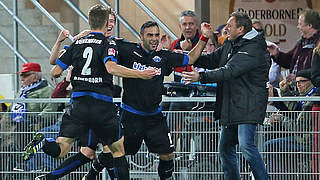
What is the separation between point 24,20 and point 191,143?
4296mm

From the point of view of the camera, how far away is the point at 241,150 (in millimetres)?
10539

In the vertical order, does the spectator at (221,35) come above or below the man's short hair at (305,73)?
above

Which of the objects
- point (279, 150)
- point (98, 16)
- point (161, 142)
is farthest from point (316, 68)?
point (98, 16)

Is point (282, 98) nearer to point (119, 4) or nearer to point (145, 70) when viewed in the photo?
point (145, 70)

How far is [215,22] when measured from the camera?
1541 centimetres

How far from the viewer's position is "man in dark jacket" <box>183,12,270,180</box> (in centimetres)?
1047

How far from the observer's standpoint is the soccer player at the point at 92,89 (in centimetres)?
1016

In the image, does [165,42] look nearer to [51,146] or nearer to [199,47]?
[199,47]

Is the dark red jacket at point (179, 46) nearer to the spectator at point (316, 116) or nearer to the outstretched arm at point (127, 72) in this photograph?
the spectator at point (316, 116)

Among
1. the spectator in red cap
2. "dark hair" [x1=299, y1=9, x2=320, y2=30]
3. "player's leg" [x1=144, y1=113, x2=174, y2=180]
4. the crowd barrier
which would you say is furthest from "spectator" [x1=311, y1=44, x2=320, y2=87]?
the spectator in red cap

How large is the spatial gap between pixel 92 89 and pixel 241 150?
2.00 metres

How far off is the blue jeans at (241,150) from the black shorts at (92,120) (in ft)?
4.60

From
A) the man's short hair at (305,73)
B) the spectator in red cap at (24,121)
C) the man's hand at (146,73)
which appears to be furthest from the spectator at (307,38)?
the spectator in red cap at (24,121)

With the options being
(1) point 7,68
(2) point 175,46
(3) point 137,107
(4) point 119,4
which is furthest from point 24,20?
(3) point 137,107
